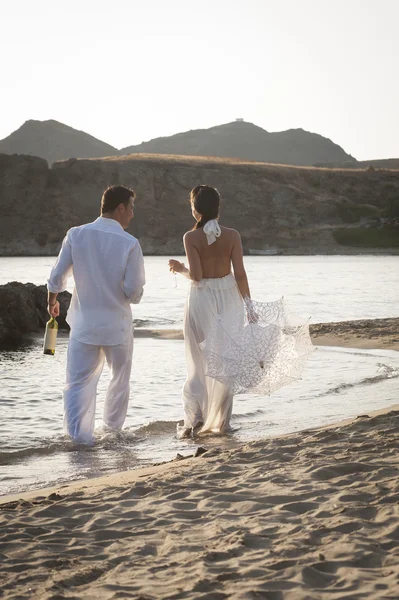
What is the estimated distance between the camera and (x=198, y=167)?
351 ft

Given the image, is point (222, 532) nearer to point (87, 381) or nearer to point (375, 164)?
point (87, 381)

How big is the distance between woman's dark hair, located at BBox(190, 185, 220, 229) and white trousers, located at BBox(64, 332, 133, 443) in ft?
4.06

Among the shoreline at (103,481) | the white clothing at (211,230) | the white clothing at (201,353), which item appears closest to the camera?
the shoreline at (103,481)

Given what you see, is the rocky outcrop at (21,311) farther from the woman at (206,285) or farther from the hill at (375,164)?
the hill at (375,164)

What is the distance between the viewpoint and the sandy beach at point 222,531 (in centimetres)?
360

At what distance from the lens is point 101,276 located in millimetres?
7230

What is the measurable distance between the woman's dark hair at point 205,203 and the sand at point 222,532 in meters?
2.48

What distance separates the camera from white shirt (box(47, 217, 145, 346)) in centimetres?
719

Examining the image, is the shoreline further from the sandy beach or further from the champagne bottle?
the champagne bottle

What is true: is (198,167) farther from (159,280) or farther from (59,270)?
(59,270)

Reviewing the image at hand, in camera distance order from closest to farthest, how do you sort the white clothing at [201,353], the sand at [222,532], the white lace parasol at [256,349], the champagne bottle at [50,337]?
1. the sand at [222,532]
2. the white lace parasol at [256,349]
3. the white clothing at [201,353]
4. the champagne bottle at [50,337]

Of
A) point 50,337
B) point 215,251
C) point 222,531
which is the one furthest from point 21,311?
point 222,531

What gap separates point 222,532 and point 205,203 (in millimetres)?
3921

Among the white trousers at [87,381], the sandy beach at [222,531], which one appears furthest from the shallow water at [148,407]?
the sandy beach at [222,531]
